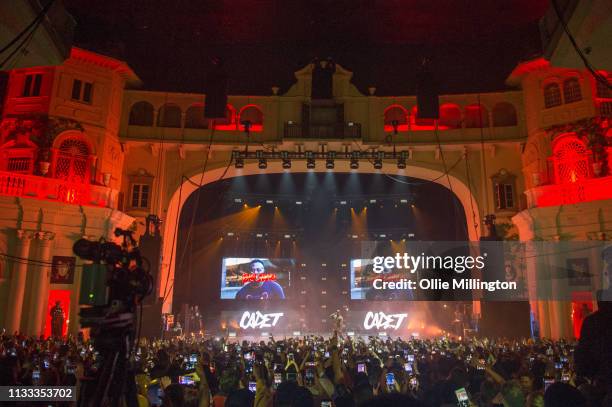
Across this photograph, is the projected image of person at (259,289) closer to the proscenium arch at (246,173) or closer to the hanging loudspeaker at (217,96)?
the proscenium arch at (246,173)

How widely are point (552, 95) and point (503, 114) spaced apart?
11.2 ft

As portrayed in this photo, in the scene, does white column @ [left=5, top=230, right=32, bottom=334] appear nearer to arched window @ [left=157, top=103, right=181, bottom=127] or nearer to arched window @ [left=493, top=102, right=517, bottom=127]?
arched window @ [left=157, top=103, right=181, bottom=127]

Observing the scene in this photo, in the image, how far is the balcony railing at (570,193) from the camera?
52.0 feet

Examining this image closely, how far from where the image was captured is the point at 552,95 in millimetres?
18344

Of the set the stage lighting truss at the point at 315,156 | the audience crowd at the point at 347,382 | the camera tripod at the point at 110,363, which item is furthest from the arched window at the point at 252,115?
the camera tripod at the point at 110,363

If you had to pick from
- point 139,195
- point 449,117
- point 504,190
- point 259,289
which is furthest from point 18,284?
point 504,190

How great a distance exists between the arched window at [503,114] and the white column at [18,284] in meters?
21.5

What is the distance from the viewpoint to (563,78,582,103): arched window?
17.6 metres

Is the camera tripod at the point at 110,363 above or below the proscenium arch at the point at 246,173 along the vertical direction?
below

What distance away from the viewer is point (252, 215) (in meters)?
29.4

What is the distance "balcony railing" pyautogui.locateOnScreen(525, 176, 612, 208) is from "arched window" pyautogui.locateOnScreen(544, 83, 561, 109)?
3.70 meters

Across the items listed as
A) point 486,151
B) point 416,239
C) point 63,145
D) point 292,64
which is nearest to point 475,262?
point 486,151

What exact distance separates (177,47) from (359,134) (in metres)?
8.75

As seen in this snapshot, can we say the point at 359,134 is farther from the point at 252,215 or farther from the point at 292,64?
the point at 252,215
